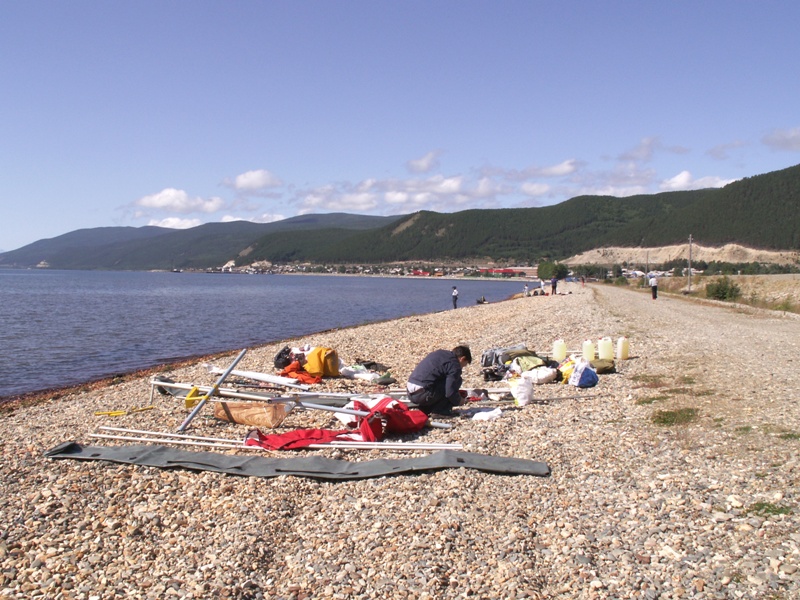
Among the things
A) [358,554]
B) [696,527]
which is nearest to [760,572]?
[696,527]

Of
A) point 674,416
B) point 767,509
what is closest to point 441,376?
point 674,416

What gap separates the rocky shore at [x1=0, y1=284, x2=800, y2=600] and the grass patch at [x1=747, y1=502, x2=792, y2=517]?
0.06ft

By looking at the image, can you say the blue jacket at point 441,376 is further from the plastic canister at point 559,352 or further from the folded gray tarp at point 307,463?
the plastic canister at point 559,352

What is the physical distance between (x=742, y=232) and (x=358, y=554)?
137m

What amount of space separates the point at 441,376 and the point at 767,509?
18.3 feet

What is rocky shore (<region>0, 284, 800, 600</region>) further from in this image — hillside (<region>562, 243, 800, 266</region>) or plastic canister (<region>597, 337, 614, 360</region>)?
hillside (<region>562, 243, 800, 266</region>)

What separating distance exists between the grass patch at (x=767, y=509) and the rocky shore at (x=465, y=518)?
0.02 metres

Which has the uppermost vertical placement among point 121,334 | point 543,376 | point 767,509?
point 767,509

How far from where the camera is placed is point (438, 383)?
1082cm

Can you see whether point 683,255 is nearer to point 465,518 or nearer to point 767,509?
point 767,509

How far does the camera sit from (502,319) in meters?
34.8

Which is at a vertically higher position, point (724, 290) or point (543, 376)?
point (543, 376)

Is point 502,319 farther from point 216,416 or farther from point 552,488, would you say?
point 552,488

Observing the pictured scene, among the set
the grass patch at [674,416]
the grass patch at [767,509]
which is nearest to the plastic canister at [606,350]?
the grass patch at [674,416]
